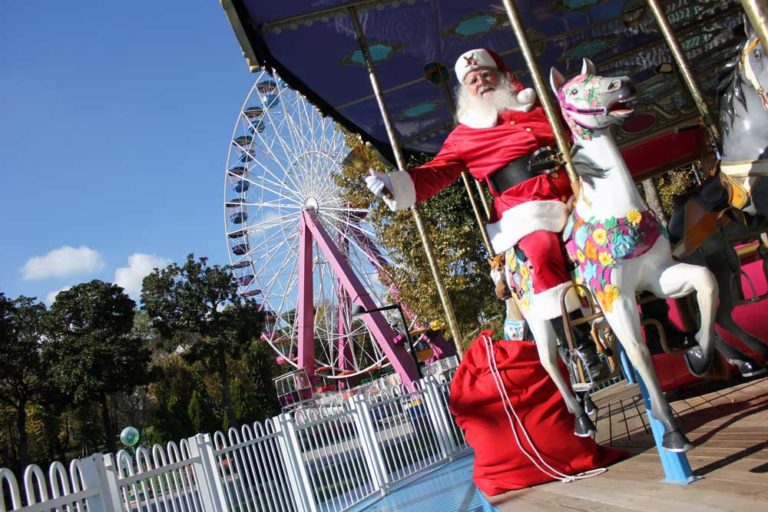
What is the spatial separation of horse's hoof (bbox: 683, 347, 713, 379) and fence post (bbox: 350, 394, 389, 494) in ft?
19.0

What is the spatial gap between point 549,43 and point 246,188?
23243 mm

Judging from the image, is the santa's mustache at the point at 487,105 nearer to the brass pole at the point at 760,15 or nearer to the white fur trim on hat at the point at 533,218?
the white fur trim on hat at the point at 533,218

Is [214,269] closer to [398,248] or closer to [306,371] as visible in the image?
[306,371]

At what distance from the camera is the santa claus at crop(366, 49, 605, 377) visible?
2965 mm

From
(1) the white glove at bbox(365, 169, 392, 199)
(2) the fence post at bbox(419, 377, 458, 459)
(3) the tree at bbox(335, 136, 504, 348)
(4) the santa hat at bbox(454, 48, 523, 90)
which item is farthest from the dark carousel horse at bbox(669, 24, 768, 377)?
(3) the tree at bbox(335, 136, 504, 348)

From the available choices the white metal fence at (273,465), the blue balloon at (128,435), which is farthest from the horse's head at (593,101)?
the blue balloon at (128,435)

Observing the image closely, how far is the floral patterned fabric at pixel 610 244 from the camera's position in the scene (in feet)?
8.18

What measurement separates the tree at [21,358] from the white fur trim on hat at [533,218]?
25628 mm

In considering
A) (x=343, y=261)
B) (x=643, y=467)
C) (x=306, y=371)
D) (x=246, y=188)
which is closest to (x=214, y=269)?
(x=246, y=188)

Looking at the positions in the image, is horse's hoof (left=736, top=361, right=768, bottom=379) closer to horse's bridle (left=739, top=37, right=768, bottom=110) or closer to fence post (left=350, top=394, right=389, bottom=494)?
horse's bridle (left=739, top=37, right=768, bottom=110)

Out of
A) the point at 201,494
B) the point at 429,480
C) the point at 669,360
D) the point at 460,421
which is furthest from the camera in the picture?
the point at 429,480

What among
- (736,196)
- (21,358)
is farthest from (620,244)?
(21,358)

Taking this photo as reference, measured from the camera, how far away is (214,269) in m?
36.1

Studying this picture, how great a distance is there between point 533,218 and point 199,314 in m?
33.6
